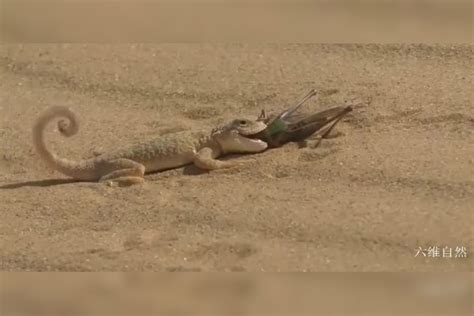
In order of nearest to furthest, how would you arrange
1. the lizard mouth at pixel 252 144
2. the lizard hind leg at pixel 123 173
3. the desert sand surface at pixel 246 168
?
1. the desert sand surface at pixel 246 168
2. the lizard hind leg at pixel 123 173
3. the lizard mouth at pixel 252 144

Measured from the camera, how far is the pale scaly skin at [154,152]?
5.73 meters

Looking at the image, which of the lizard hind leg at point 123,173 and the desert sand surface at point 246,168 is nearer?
the desert sand surface at point 246,168

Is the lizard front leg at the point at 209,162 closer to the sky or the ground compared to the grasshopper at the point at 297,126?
closer to the ground

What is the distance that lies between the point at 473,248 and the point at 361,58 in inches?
114

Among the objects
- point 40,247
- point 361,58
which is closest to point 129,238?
point 40,247

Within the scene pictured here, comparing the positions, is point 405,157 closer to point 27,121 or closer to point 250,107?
point 250,107

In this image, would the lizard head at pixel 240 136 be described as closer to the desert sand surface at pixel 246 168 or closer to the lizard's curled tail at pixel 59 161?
the desert sand surface at pixel 246 168

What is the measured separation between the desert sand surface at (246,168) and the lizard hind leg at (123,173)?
0.27 ft

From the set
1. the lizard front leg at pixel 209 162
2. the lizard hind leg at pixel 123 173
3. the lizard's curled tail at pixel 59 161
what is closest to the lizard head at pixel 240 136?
the lizard front leg at pixel 209 162

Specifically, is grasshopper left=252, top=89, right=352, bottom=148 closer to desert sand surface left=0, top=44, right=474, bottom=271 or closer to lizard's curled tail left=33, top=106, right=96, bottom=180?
desert sand surface left=0, top=44, right=474, bottom=271

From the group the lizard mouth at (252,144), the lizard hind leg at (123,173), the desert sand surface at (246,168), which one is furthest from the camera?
the lizard mouth at (252,144)

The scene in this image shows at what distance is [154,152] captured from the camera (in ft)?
19.0

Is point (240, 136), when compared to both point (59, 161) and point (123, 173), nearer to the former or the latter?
point (123, 173)

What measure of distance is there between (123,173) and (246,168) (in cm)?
71
